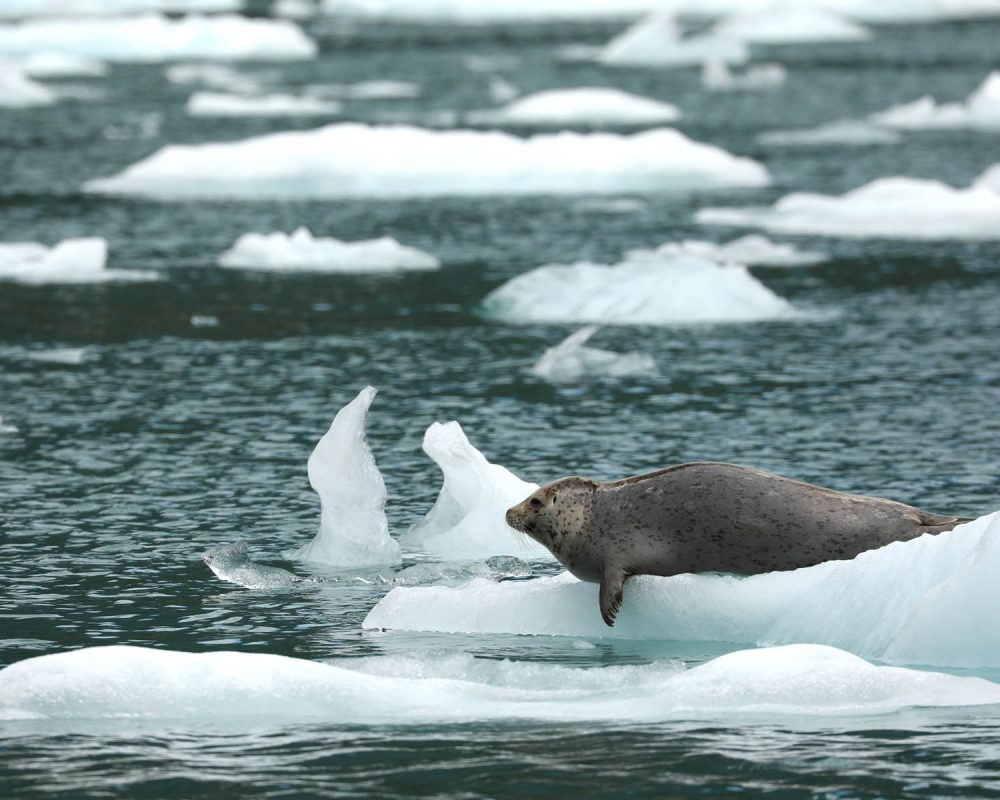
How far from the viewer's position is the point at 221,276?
2033 centimetres

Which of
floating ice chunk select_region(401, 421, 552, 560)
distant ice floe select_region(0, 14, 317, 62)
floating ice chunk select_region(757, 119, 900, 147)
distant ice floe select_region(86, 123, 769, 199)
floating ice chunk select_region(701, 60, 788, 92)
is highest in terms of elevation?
distant ice floe select_region(0, 14, 317, 62)

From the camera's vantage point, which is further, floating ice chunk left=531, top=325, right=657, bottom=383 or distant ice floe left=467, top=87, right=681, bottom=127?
distant ice floe left=467, top=87, right=681, bottom=127

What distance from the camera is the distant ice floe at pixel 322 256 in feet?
68.4

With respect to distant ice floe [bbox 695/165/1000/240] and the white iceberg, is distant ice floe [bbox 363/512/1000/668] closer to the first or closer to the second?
distant ice floe [bbox 695/165/1000/240]

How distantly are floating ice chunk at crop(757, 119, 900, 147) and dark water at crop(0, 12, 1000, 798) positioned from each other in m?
0.91

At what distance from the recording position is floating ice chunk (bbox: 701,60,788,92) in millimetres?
38562

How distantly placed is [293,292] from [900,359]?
6.47 metres

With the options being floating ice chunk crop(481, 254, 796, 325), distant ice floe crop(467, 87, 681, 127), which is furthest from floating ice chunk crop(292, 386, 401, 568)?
distant ice floe crop(467, 87, 681, 127)

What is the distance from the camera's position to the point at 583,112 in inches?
1313

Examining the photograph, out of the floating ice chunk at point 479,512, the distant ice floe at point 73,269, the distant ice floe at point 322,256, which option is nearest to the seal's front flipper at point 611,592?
the floating ice chunk at point 479,512

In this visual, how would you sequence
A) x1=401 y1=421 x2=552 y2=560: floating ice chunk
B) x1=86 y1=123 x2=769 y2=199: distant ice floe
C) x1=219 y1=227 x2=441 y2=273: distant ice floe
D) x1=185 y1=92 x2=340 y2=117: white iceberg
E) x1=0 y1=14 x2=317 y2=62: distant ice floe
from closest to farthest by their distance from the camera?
1. x1=401 y1=421 x2=552 y2=560: floating ice chunk
2. x1=219 y1=227 x2=441 y2=273: distant ice floe
3. x1=86 y1=123 x2=769 y2=199: distant ice floe
4. x1=185 y1=92 x2=340 y2=117: white iceberg
5. x1=0 y1=14 x2=317 y2=62: distant ice floe

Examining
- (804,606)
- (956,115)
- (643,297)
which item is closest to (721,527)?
(804,606)

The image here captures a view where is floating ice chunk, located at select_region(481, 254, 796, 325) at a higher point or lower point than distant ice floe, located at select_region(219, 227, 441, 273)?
lower

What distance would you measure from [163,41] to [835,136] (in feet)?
77.1
